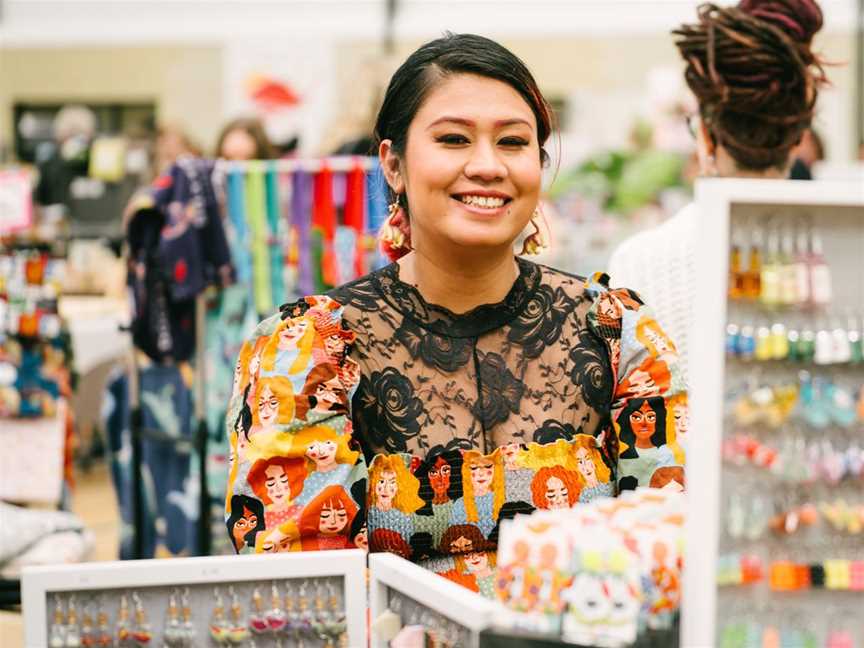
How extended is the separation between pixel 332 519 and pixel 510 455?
0.30m

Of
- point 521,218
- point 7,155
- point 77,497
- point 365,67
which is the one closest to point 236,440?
point 521,218

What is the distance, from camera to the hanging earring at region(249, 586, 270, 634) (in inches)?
60.3

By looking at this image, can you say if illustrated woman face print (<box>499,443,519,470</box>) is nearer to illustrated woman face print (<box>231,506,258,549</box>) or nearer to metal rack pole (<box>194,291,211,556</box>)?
illustrated woman face print (<box>231,506,258,549</box>)

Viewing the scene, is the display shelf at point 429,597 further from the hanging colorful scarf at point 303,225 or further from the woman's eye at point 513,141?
the hanging colorful scarf at point 303,225

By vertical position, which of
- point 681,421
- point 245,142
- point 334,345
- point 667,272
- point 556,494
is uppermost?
point 245,142

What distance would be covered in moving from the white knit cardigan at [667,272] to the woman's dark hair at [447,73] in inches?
30.2

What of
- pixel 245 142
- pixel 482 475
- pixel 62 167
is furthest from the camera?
pixel 62 167

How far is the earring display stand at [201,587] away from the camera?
1486 millimetres

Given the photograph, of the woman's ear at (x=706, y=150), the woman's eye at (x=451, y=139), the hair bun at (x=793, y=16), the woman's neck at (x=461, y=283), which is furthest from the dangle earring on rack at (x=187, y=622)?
the hair bun at (x=793, y=16)

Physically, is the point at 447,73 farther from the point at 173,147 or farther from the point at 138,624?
the point at 173,147

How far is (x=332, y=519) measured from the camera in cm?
180

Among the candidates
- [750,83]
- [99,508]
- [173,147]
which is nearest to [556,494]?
[750,83]

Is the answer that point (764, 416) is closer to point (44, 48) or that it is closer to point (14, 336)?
point (14, 336)

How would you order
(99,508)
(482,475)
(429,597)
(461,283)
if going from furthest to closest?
(99,508)
(461,283)
(482,475)
(429,597)
